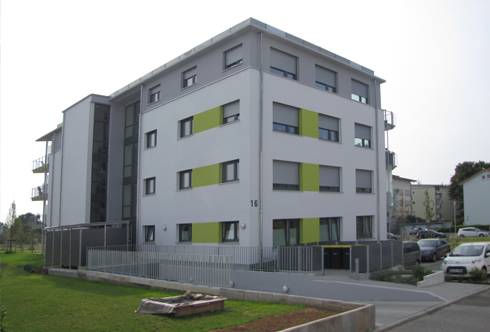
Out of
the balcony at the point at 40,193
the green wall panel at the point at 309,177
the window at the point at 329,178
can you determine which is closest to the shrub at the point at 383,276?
the green wall panel at the point at 309,177

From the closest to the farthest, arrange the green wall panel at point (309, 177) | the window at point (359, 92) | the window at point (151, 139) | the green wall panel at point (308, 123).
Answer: the green wall panel at point (309, 177) → the green wall panel at point (308, 123) → the window at point (359, 92) → the window at point (151, 139)

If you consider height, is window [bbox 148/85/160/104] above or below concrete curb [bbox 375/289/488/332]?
above

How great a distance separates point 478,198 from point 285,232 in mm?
55996

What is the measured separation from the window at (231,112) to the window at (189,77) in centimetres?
337

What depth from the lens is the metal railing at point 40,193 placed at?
1587 inches

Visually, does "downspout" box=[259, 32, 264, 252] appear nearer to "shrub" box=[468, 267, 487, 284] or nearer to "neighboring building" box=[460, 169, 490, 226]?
"shrub" box=[468, 267, 487, 284]

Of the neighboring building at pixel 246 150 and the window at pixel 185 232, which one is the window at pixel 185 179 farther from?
the window at pixel 185 232

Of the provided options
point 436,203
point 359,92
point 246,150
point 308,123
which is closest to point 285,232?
point 246,150

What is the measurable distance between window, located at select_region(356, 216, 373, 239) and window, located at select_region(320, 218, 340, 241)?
6.25 ft

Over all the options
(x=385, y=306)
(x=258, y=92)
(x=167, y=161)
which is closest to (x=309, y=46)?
(x=258, y=92)

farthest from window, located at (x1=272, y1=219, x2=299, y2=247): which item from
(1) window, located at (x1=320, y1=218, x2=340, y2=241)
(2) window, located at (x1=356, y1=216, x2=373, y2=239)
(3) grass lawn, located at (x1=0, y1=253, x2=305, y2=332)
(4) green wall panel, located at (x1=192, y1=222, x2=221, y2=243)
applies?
(3) grass lawn, located at (x1=0, y1=253, x2=305, y2=332)

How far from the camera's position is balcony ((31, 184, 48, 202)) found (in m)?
40.3

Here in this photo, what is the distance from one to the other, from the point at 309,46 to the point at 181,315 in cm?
1491

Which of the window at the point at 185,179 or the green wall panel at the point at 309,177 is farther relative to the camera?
the window at the point at 185,179
